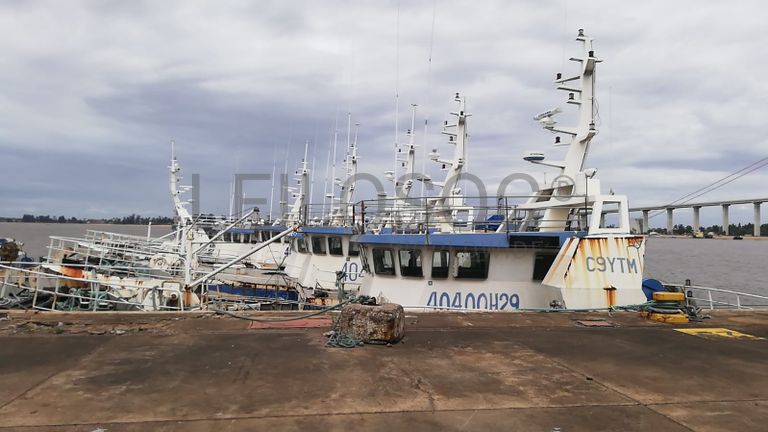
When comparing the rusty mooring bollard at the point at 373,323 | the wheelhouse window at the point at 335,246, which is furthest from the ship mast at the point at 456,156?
the rusty mooring bollard at the point at 373,323

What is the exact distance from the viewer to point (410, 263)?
14.4 m

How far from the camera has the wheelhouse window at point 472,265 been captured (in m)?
13.9

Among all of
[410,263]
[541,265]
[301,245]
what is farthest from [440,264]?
[301,245]

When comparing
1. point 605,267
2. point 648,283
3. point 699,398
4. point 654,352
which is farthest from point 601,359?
point 648,283

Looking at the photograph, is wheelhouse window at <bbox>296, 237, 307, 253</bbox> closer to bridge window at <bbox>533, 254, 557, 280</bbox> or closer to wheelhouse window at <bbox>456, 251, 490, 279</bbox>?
wheelhouse window at <bbox>456, 251, 490, 279</bbox>

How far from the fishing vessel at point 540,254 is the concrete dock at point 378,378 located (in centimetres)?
291

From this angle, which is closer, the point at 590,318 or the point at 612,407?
the point at 612,407

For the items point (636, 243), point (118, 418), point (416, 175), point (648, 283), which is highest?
point (416, 175)

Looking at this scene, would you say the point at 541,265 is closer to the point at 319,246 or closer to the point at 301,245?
the point at 319,246

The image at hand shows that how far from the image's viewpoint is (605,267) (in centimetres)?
1233

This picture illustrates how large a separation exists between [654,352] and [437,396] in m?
3.99

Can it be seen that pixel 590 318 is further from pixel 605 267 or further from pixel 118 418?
pixel 118 418

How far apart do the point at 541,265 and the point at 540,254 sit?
0.32 metres

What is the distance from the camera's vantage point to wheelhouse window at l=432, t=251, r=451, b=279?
14.0 m
